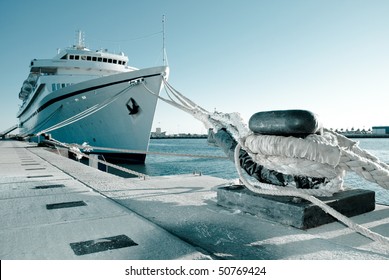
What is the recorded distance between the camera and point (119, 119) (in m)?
17.0

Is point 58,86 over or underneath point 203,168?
over

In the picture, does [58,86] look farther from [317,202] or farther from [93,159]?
[317,202]

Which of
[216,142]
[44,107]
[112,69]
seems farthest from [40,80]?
[216,142]

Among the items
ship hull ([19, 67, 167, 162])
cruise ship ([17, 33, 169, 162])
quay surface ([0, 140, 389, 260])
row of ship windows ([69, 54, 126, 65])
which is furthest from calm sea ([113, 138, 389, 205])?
row of ship windows ([69, 54, 126, 65])

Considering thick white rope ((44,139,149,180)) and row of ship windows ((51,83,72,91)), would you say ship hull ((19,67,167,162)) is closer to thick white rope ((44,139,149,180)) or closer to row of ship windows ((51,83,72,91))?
row of ship windows ((51,83,72,91))

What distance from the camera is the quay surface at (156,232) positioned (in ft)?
4.89

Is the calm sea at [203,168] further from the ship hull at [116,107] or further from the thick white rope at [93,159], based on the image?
the ship hull at [116,107]

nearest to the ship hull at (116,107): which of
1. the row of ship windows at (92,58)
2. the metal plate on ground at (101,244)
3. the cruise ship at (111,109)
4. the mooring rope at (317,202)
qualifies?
the cruise ship at (111,109)

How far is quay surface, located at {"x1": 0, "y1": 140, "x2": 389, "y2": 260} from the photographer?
1491mm

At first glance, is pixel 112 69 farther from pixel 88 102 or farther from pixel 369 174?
pixel 369 174

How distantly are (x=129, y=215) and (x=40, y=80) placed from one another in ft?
79.9

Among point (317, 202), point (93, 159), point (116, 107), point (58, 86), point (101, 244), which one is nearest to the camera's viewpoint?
point (101, 244)

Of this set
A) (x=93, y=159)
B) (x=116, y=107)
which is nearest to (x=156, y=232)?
(x=93, y=159)

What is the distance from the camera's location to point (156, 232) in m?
1.78
